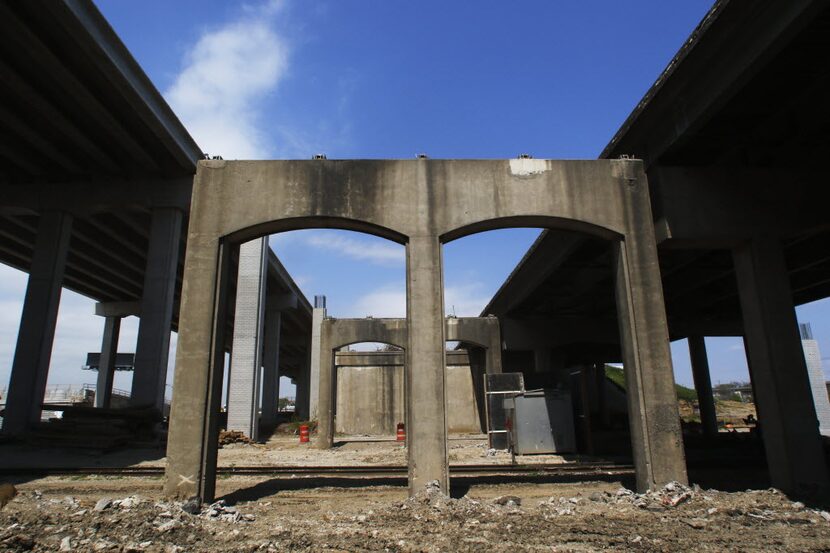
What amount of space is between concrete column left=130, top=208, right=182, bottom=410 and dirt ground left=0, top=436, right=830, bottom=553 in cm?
931

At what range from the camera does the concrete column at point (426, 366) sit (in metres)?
8.44

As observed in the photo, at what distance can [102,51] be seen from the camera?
47.8 ft

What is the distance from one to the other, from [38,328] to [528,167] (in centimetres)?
1900

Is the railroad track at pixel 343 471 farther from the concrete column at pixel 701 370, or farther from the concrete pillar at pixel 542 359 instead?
the concrete column at pixel 701 370

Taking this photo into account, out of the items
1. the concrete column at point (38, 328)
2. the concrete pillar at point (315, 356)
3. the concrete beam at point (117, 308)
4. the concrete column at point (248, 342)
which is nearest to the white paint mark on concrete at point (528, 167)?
the concrete column at point (248, 342)

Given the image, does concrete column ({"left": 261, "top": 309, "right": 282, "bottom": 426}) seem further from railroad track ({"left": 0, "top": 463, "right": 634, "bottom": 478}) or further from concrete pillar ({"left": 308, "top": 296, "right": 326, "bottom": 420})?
railroad track ({"left": 0, "top": 463, "right": 634, "bottom": 478})

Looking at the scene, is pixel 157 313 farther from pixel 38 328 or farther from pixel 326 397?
pixel 326 397

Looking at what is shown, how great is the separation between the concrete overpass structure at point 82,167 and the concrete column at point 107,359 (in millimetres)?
17379

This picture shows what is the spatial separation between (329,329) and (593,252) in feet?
39.4

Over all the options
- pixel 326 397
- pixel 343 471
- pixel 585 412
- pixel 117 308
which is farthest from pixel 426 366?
pixel 117 308

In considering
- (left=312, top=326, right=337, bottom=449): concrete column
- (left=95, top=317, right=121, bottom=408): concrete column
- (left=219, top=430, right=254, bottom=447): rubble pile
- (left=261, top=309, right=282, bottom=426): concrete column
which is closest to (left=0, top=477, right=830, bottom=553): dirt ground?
(left=312, top=326, right=337, bottom=449): concrete column

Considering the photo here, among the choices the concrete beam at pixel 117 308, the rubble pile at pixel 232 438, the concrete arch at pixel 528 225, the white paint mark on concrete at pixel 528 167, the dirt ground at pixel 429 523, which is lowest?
the dirt ground at pixel 429 523

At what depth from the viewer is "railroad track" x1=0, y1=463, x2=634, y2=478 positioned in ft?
38.3

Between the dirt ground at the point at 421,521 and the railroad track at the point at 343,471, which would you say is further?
the railroad track at the point at 343,471
